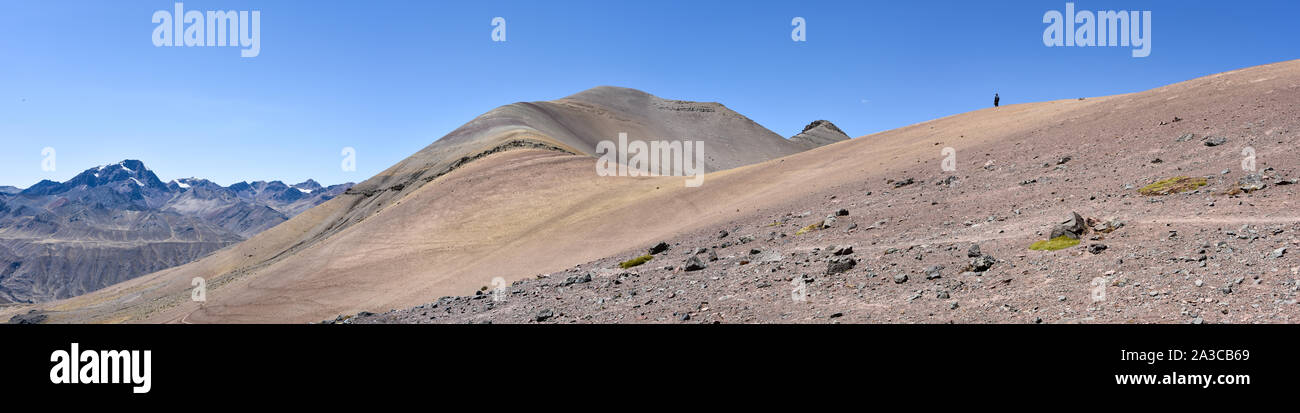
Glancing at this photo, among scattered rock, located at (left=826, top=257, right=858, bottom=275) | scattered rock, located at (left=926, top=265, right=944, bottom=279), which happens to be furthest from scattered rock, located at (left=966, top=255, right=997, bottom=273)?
scattered rock, located at (left=826, top=257, right=858, bottom=275)

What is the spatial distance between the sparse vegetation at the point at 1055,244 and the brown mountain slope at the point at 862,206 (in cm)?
38

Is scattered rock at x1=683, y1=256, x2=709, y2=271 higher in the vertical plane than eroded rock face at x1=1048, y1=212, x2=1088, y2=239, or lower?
lower

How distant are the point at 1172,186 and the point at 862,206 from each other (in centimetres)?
837

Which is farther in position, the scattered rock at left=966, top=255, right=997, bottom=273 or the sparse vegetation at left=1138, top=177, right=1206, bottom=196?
the sparse vegetation at left=1138, top=177, right=1206, bottom=196

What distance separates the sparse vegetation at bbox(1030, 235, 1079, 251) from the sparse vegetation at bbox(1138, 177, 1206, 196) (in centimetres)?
508

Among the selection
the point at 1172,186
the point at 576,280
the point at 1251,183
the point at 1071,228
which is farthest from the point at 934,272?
the point at 576,280

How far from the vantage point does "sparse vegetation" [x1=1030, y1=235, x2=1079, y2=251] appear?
1362 centimetres

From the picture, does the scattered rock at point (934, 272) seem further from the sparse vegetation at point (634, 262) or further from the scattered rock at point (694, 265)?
the sparse vegetation at point (634, 262)

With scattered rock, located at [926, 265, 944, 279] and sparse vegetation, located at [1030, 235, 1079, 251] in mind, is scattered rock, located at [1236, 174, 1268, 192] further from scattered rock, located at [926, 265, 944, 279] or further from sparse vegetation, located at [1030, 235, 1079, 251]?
scattered rock, located at [926, 265, 944, 279]

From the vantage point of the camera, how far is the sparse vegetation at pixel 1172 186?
1675 centimetres

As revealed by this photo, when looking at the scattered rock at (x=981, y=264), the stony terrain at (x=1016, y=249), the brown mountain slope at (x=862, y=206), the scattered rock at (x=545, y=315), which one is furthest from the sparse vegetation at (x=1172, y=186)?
the scattered rock at (x=545, y=315)
